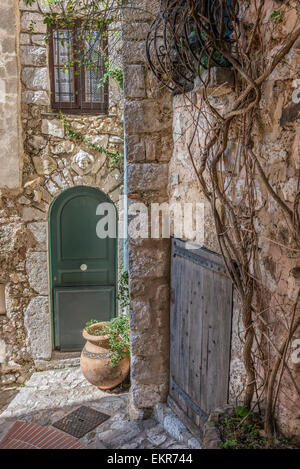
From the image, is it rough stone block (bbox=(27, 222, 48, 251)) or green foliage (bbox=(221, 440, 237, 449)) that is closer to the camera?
green foliage (bbox=(221, 440, 237, 449))

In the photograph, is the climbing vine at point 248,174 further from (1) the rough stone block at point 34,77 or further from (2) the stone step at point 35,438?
(1) the rough stone block at point 34,77

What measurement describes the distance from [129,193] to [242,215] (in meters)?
1.32

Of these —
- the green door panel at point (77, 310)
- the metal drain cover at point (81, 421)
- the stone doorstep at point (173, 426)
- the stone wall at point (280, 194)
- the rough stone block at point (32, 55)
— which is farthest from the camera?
the green door panel at point (77, 310)

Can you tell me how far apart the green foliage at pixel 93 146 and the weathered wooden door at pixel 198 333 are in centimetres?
193

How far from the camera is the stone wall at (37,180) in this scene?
450 centimetres

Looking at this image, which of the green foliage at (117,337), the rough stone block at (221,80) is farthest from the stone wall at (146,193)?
the rough stone block at (221,80)

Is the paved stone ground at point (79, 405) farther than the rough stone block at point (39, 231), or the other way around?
the rough stone block at point (39, 231)

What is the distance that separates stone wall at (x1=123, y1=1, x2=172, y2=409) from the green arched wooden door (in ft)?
6.08

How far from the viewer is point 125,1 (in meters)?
2.95

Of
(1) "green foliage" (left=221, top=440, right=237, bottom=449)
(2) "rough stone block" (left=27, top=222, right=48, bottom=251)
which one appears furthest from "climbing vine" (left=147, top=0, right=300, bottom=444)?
(2) "rough stone block" (left=27, top=222, right=48, bottom=251)

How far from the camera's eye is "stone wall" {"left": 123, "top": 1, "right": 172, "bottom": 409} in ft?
10.0

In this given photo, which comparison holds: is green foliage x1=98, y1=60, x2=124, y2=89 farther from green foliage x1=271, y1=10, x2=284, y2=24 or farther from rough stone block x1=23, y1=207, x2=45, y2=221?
green foliage x1=271, y1=10, x2=284, y2=24

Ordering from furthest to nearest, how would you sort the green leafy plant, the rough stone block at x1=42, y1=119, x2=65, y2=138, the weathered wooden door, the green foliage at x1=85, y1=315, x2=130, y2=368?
the rough stone block at x1=42, y1=119, x2=65, y2=138
the green foliage at x1=85, y1=315, x2=130, y2=368
the weathered wooden door
the green leafy plant

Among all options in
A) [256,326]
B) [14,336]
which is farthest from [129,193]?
[14,336]
